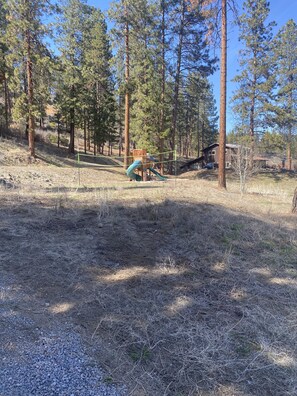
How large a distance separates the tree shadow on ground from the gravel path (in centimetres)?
13

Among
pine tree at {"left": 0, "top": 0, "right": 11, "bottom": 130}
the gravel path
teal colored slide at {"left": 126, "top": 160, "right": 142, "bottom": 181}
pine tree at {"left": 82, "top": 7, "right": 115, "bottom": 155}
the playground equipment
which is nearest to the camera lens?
the gravel path

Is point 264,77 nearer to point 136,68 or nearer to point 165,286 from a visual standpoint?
point 136,68

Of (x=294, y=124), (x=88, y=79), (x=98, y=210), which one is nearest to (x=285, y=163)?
(x=294, y=124)

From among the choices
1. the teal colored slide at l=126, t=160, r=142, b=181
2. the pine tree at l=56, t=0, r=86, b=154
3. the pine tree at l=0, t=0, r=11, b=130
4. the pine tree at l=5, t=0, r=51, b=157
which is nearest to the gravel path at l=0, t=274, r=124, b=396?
the teal colored slide at l=126, t=160, r=142, b=181

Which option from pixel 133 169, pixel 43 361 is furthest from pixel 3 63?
pixel 43 361

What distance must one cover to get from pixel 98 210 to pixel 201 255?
7.95 feet

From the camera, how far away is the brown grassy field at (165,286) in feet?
7.52

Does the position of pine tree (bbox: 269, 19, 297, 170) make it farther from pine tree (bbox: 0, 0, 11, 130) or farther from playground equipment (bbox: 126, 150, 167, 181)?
pine tree (bbox: 0, 0, 11, 130)

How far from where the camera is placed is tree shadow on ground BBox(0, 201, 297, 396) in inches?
90.0

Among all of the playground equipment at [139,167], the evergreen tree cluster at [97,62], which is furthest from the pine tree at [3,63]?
the playground equipment at [139,167]

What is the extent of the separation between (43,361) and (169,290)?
1.66 meters

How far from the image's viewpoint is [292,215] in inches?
285

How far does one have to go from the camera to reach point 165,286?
351cm

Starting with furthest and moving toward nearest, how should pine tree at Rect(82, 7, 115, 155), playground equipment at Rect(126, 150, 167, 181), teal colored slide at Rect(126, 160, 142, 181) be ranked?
pine tree at Rect(82, 7, 115, 155) → playground equipment at Rect(126, 150, 167, 181) → teal colored slide at Rect(126, 160, 142, 181)
